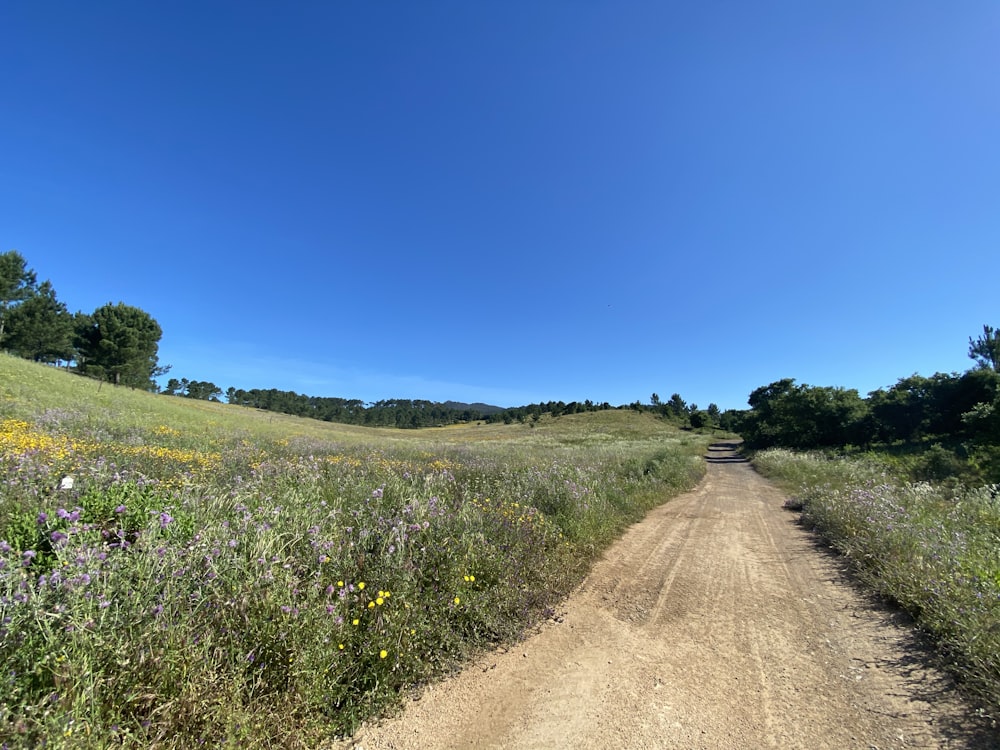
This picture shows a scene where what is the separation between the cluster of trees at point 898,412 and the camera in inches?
1137

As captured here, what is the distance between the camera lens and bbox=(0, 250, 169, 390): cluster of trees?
46844mm

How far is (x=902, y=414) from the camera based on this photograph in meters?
35.2

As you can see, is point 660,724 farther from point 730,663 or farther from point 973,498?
point 973,498

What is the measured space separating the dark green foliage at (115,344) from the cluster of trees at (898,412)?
241 feet

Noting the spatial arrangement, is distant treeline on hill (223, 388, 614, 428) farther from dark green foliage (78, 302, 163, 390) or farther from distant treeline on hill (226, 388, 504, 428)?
dark green foliage (78, 302, 163, 390)

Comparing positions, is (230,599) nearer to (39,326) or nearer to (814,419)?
(814,419)

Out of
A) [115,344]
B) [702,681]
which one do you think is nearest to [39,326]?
[115,344]

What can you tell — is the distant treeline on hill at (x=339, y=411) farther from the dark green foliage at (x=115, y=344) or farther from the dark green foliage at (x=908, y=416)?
the dark green foliage at (x=908, y=416)

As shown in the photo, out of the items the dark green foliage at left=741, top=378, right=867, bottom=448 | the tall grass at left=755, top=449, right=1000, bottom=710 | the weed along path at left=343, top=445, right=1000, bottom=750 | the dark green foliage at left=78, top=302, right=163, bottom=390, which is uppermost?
the dark green foliage at left=78, top=302, right=163, bottom=390

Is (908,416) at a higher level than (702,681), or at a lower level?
higher

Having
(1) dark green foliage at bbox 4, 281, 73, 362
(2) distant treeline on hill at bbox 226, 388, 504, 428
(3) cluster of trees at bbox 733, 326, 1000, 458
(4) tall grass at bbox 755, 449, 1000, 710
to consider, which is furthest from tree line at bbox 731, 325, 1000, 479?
(2) distant treeline on hill at bbox 226, 388, 504, 428

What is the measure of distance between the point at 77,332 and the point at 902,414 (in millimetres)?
92302

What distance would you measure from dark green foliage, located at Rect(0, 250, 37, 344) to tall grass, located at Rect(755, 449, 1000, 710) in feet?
209

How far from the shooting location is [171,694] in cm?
236
